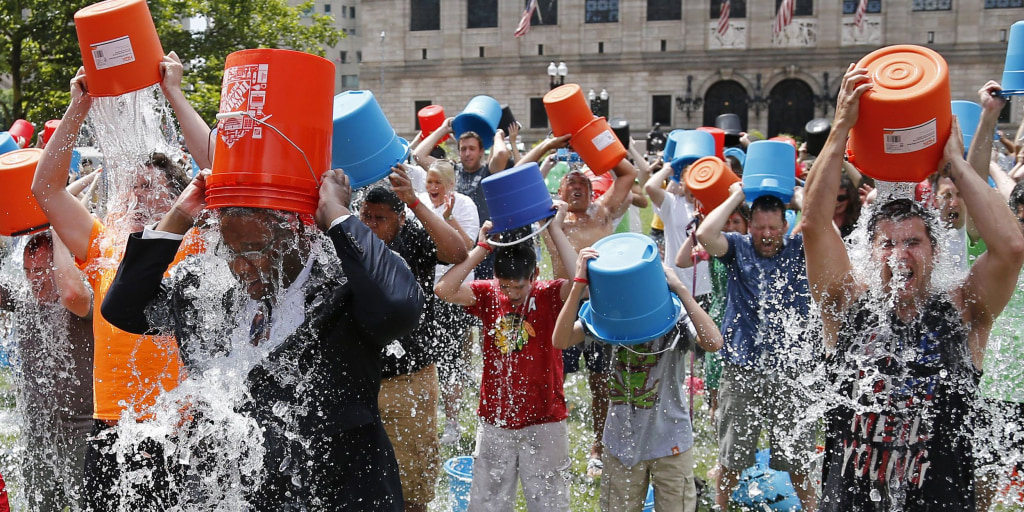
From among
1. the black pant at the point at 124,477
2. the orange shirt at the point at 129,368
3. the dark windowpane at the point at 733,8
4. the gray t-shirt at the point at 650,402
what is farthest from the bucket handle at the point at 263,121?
the dark windowpane at the point at 733,8

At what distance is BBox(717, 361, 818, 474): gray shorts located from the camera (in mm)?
4730

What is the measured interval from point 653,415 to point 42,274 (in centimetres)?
288

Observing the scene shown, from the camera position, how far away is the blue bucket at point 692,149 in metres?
7.25

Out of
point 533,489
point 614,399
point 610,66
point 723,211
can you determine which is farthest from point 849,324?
point 610,66

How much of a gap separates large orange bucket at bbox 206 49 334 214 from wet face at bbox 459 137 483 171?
487 centimetres

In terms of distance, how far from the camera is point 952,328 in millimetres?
2736

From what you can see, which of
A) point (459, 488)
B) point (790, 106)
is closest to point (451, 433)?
point (459, 488)

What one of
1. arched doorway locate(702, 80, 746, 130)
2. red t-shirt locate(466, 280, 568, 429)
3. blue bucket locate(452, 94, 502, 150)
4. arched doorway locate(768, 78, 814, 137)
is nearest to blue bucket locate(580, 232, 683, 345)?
red t-shirt locate(466, 280, 568, 429)

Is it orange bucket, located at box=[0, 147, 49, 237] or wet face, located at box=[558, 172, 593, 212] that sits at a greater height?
orange bucket, located at box=[0, 147, 49, 237]

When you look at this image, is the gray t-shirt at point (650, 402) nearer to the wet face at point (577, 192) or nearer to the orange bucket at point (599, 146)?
the orange bucket at point (599, 146)

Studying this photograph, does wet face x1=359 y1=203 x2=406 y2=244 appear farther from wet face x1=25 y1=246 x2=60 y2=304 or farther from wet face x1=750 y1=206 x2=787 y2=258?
wet face x1=750 y1=206 x2=787 y2=258

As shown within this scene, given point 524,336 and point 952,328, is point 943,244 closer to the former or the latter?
point 952,328

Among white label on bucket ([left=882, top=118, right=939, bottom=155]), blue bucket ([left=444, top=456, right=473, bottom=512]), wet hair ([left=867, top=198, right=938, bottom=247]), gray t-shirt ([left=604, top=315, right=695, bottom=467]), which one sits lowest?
blue bucket ([left=444, top=456, right=473, bottom=512])

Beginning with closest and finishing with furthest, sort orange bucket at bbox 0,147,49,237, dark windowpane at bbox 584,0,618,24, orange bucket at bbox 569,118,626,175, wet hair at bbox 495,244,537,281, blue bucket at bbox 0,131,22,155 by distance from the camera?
orange bucket at bbox 0,147,49,237 → wet hair at bbox 495,244,537,281 → blue bucket at bbox 0,131,22,155 → orange bucket at bbox 569,118,626,175 → dark windowpane at bbox 584,0,618,24
